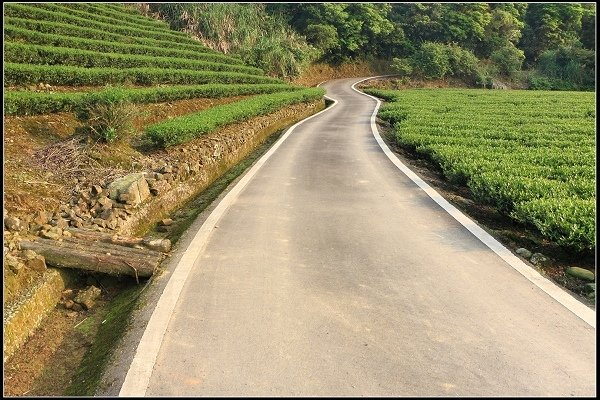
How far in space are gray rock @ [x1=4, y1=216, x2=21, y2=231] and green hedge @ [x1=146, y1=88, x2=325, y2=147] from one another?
4.65 m

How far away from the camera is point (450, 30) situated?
189 feet

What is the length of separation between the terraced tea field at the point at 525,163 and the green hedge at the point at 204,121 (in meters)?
5.26

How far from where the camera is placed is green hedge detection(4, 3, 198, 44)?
53.9 feet

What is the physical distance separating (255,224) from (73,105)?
672 cm

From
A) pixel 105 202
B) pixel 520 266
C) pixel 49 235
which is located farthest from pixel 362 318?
pixel 105 202

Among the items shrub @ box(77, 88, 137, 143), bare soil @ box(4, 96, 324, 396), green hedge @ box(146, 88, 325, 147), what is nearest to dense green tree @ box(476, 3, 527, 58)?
green hedge @ box(146, 88, 325, 147)

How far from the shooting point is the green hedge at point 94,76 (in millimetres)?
11273

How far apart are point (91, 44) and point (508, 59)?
174 feet

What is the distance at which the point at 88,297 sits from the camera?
4426 millimetres

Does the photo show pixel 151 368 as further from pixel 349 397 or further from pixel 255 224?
pixel 255 224

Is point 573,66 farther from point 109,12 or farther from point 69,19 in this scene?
point 69,19

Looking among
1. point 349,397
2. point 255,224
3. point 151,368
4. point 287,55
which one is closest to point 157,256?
point 255,224

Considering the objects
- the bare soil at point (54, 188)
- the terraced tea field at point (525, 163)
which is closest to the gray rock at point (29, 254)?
the bare soil at point (54, 188)

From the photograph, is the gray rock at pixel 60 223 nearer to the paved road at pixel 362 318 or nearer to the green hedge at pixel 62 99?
the paved road at pixel 362 318
